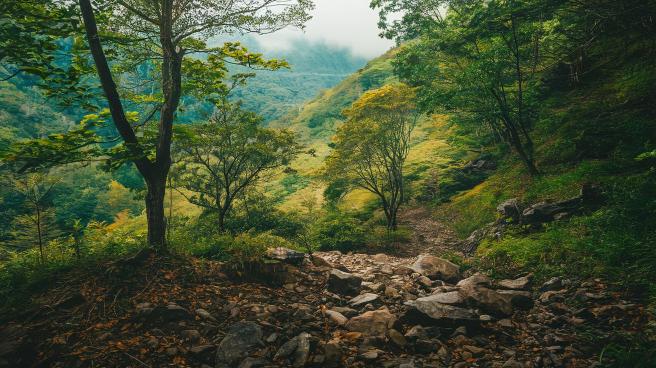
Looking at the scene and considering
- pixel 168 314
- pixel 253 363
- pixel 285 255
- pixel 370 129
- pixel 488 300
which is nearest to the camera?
pixel 253 363

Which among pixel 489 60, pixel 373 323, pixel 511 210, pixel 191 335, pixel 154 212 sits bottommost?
pixel 373 323

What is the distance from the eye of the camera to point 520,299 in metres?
6.25

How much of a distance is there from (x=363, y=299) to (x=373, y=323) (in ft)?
3.81

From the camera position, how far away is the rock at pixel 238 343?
4555 mm

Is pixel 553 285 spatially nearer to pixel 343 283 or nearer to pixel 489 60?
pixel 343 283

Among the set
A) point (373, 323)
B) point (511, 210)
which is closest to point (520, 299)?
point (373, 323)

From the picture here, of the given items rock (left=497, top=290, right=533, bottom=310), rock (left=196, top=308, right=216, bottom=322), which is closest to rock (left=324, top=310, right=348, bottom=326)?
rock (left=196, top=308, right=216, bottom=322)

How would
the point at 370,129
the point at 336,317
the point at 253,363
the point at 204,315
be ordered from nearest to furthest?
the point at 253,363, the point at 204,315, the point at 336,317, the point at 370,129

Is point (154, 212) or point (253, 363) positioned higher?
point (154, 212)

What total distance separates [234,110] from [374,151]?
28.8 ft

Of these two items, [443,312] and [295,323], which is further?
[443,312]

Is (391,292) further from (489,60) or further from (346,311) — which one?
(489,60)

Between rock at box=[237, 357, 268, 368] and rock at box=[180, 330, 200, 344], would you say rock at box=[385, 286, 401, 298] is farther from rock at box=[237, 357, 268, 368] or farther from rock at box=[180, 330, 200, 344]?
rock at box=[180, 330, 200, 344]

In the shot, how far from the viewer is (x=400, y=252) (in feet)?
52.8
